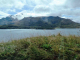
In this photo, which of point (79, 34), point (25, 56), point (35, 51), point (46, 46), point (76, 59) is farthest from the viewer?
point (79, 34)

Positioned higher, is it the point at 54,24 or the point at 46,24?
the point at 46,24

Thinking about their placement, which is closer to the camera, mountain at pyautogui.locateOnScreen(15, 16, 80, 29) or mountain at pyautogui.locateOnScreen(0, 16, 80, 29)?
mountain at pyautogui.locateOnScreen(0, 16, 80, 29)

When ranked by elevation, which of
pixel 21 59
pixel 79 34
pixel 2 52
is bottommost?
pixel 21 59

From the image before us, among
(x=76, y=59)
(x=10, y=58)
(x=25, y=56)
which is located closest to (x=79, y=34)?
(x=76, y=59)

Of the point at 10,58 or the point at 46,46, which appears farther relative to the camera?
the point at 46,46

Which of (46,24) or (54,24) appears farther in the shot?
(46,24)

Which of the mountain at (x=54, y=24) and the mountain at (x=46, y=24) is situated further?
the mountain at (x=54, y=24)

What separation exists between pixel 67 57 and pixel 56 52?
446 millimetres

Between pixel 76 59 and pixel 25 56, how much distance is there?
1.93m

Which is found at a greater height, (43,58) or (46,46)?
(46,46)

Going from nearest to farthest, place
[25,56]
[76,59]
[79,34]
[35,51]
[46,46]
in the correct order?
[76,59] < [25,56] < [35,51] < [46,46] < [79,34]

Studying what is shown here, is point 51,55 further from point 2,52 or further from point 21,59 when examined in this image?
point 2,52

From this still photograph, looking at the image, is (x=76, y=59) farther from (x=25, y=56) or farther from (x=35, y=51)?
(x=25, y=56)

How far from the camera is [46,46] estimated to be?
10.4 feet
